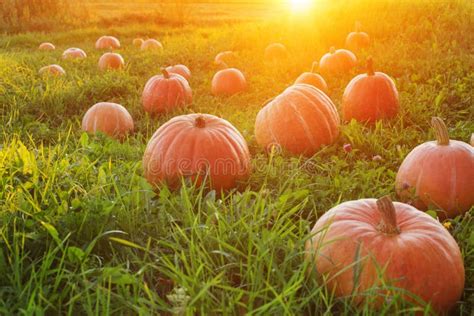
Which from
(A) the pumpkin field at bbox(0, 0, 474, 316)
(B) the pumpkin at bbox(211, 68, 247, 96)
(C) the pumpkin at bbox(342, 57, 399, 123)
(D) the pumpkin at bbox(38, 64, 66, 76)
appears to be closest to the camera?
(A) the pumpkin field at bbox(0, 0, 474, 316)

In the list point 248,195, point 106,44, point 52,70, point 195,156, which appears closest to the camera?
point 248,195

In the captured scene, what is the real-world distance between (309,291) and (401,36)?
7756mm

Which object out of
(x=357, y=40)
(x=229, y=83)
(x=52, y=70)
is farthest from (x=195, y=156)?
(x=357, y=40)

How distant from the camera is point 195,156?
3400 mm

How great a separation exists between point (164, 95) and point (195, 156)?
2.87m

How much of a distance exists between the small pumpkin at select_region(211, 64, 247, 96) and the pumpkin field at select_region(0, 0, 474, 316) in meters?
0.02

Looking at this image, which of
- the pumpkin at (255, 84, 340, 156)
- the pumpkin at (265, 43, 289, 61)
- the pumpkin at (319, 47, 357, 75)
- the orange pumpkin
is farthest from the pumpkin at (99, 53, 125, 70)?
the pumpkin at (255, 84, 340, 156)

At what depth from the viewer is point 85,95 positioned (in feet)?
21.6

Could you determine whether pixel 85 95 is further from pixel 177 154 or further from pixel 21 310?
pixel 21 310

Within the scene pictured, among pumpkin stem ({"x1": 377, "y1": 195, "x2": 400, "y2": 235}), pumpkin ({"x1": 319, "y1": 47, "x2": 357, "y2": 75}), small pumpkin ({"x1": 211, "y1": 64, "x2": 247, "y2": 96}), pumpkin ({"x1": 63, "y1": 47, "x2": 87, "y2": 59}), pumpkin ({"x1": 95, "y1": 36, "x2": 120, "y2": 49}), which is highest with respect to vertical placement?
pumpkin stem ({"x1": 377, "y1": 195, "x2": 400, "y2": 235})

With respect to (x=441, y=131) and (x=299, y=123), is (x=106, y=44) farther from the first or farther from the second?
(x=441, y=131)

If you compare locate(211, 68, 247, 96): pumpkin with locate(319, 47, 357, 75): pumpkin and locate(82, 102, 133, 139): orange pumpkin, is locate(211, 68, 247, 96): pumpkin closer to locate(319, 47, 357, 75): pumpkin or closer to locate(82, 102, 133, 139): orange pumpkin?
locate(319, 47, 357, 75): pumpkin

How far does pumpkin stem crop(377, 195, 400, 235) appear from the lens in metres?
2.19

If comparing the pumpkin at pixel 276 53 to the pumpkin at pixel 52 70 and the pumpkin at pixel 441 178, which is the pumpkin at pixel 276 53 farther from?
the pumpkin at pixel 441 178
